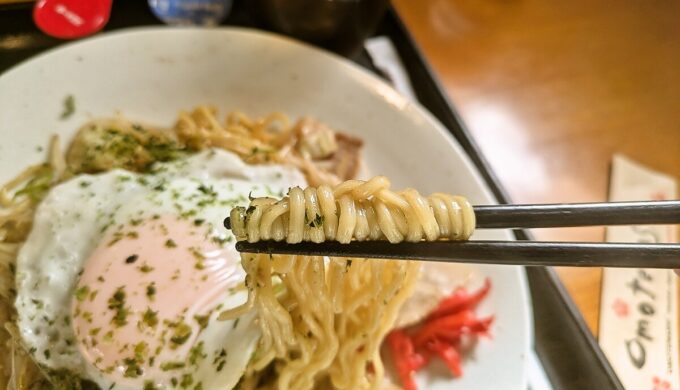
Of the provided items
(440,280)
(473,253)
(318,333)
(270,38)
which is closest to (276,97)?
(270,38)

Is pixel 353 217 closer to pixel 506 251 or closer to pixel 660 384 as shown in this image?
pixel 506 251

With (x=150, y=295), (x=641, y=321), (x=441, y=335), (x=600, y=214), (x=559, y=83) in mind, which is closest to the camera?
(x=600, y=214)

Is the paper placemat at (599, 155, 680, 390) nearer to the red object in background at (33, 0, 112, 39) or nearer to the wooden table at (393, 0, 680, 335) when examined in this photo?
the wooden table at (393, 0, 680, 335)

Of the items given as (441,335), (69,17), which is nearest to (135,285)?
(441,335)

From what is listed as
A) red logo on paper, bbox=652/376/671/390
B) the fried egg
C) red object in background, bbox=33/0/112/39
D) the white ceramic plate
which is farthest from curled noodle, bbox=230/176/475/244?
red object in background, bbox=33/0/112/39

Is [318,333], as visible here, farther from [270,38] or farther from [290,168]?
[270,38]

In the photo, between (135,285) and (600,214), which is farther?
(135,285)
